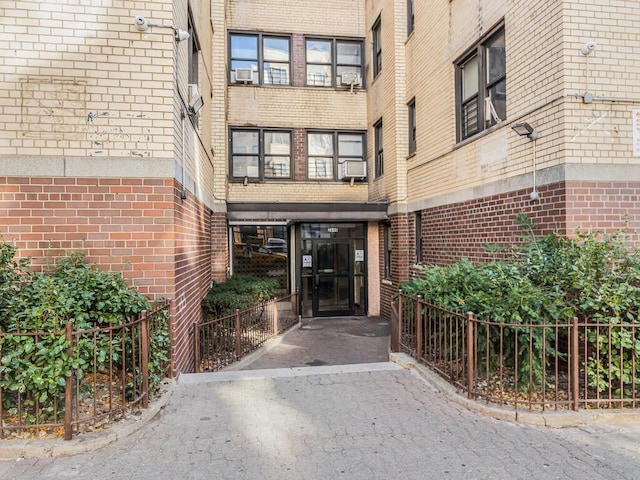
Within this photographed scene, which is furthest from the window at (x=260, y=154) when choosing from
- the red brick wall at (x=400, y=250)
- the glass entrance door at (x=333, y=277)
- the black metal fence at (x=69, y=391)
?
the black metal fence at (x=69, y=391)

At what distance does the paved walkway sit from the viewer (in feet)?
10.6

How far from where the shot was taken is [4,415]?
3844mm

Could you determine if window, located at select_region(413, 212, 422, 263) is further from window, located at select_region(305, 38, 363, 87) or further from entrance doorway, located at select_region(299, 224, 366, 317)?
window, located at select_region(305, 38, 363, 87)

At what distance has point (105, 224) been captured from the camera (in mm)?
4996

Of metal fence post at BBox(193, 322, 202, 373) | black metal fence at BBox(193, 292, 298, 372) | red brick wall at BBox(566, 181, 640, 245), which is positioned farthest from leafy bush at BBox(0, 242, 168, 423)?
red brick wall at BBox(566, 181, 640, 245)

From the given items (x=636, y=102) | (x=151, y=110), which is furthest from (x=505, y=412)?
(x=151, y=110)

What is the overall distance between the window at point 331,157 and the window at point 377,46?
82.4 inches

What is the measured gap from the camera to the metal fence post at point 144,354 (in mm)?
4238

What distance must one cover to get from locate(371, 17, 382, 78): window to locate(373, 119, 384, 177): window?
5.27 ft

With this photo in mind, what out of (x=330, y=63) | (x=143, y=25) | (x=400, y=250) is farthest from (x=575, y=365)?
(x=330, y=63)

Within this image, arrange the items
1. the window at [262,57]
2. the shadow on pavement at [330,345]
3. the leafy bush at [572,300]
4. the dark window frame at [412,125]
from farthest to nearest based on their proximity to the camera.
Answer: the window at [262,57] < the dark window frame at [412,125] < the shadow on pavement at [330,345] < the leafy bush at [572,300]

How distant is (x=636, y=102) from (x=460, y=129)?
3.29 meters

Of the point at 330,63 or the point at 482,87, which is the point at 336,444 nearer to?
the point at 482,87

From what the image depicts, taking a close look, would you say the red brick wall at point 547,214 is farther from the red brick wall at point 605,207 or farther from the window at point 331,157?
the window at point 331,157
